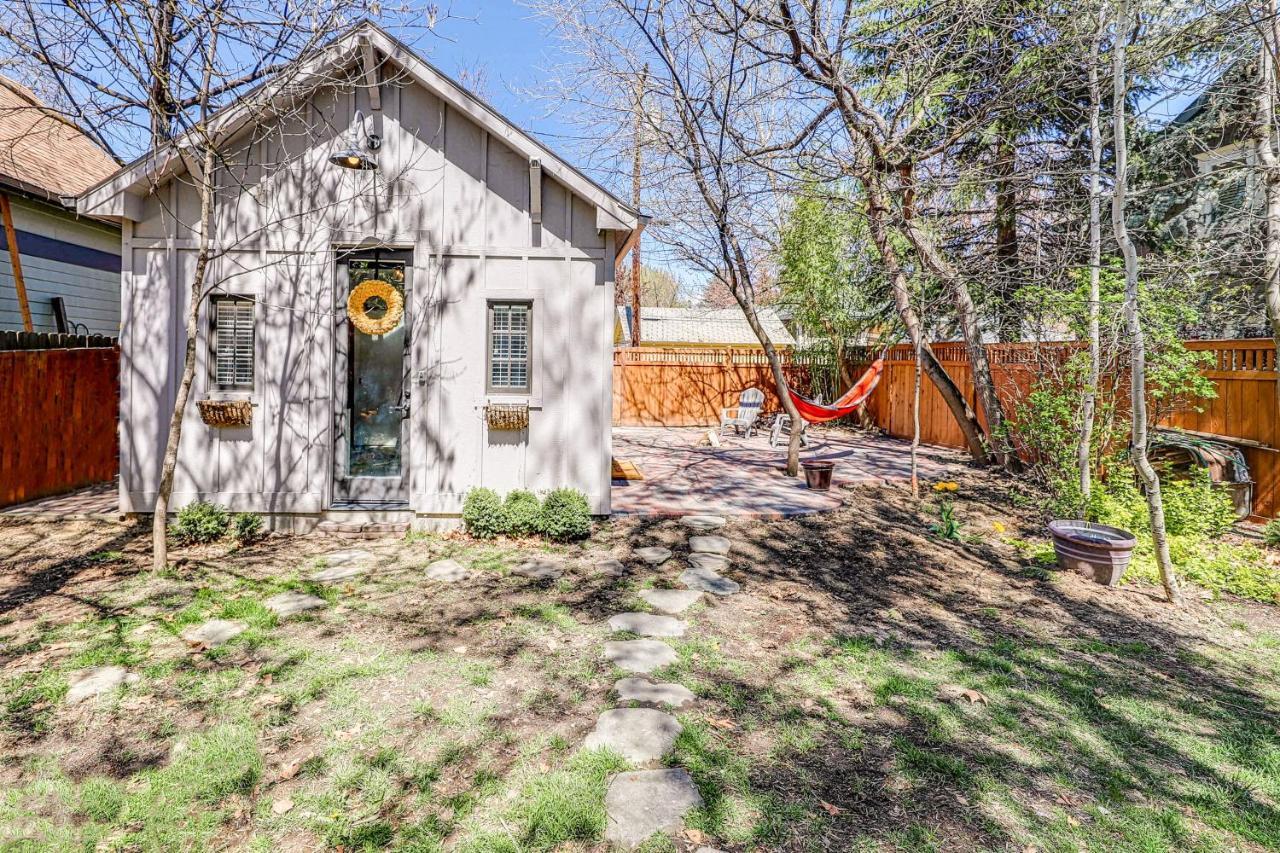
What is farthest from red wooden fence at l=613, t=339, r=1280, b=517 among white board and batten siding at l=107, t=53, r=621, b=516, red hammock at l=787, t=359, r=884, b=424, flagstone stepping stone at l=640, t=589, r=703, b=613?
white board and batten siding at l=107, t=53, r=621, b=516

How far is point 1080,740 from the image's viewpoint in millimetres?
2793

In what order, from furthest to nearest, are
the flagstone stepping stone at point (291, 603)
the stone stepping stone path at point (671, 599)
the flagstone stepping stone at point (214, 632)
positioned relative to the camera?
the stone stepping stone path at point (671, 599) < the flagstone stepping stone at point (291, 603) < the flagstone stepping stone at point (214, 632)

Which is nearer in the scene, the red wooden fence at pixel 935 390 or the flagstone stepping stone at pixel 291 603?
the flagstone stepping stone at pixel 291 603

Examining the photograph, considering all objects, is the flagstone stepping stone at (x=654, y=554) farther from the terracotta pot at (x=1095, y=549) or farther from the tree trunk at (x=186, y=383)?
the tree trunk at (x=186, y=383)

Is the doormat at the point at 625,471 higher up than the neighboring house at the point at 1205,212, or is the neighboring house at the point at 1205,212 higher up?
the neighboring house at the point at 1205,212

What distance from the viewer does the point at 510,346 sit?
580 cm

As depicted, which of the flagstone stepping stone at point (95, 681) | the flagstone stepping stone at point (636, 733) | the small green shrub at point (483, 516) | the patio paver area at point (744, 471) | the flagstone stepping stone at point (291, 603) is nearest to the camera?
the flagstone stepping stone at point (636, 733)

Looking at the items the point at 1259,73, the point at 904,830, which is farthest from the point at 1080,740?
the point at 1259,73

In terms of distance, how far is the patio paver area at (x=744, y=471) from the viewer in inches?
268

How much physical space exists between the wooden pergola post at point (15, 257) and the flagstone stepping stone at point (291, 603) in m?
5.95

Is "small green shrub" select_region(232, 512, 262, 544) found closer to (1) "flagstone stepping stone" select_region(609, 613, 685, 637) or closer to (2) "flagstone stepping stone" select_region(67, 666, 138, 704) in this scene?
(2) "flagstone stepping stone" select_region(67, 666, 138, 704)

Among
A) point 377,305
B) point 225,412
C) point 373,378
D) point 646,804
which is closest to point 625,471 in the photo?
A: point 373,378

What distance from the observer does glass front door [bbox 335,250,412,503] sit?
5695mm

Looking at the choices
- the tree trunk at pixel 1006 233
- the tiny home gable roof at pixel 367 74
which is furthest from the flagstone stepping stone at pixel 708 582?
the tree trunk at pixel 1006 233
